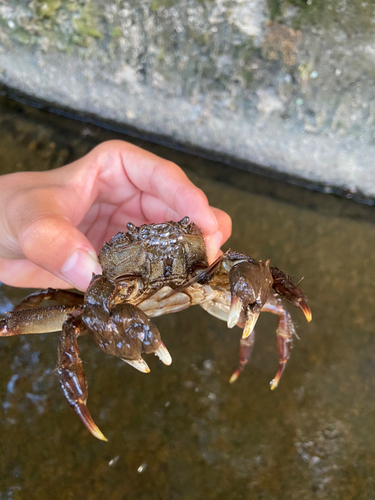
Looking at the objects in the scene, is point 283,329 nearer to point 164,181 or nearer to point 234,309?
point 234,309

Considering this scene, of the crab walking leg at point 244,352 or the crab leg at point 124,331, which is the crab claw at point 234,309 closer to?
the crab leg at point 124,331

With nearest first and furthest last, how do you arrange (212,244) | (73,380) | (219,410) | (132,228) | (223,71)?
(73,380), (132,228), (212,244), (219,410), (223,71)

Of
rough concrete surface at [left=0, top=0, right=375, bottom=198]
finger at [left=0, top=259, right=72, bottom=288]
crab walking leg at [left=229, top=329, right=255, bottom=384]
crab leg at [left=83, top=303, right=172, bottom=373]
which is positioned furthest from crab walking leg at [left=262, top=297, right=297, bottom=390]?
rough concrete surface at [left=0, top=0, right=375, bottom=198]

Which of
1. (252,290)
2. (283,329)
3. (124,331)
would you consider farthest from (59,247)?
(283,329)

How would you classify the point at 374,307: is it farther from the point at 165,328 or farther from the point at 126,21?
the point at 126,21

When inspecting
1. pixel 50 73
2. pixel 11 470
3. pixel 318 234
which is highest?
pixel 50 73

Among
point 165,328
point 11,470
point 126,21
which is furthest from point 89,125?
point 11,470

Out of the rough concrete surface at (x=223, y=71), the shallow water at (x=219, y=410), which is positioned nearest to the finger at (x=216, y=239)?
the shallow water at (x=219, y=410)
